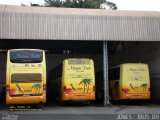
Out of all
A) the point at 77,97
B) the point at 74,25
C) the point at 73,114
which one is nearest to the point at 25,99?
the point at 77,97

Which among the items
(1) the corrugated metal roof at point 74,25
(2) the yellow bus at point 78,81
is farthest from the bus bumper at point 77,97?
(1) the corrugated metal roof at point 74,25

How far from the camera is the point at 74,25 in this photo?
25328mm

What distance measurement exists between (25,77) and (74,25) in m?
4.72

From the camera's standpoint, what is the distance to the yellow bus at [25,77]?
74.7ft

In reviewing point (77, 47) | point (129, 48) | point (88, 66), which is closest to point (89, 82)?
point (88, 66)

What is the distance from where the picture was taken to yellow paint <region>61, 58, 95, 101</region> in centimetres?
2494

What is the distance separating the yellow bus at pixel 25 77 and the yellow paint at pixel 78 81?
7.34ft

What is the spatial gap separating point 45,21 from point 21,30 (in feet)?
5.13

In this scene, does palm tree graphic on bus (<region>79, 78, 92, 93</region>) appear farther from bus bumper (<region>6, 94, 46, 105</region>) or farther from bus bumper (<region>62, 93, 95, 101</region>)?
bus bumper (<region>6, 94, 46, 105</region>)

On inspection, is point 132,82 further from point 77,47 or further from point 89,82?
point 77,47

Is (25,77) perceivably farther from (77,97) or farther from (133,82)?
(133,82)

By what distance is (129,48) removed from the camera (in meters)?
34.2

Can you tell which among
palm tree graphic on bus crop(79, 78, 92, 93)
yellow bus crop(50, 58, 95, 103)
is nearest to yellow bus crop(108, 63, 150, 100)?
yellow bus crop(50, 58, 95, 103)

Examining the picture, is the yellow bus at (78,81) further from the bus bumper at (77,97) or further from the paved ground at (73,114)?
the paved ground at (73,114)
